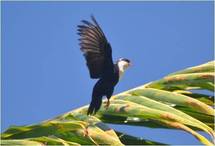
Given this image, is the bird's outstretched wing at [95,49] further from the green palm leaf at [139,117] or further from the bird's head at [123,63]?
the green palm leaf at [139,117]

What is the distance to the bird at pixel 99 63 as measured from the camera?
3156mm

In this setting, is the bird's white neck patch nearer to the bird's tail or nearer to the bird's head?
the bird's head

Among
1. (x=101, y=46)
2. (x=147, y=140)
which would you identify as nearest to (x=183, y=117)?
(x=147, y=140)

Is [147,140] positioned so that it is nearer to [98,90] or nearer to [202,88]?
[98,90]

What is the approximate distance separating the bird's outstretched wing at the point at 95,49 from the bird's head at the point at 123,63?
5cm

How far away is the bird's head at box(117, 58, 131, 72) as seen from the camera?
325cm

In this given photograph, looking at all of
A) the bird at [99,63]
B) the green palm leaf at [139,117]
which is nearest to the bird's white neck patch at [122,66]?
the bird at [99,63]

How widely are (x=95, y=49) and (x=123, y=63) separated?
0.46 ft

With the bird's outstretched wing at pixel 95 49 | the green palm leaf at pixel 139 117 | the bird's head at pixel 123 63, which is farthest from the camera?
the bird's head at pixel 123 63

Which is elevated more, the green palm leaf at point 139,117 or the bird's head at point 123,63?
the bird's head at point 123,63

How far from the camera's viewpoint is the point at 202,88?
147 inches

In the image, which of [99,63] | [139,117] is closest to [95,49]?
[99,63]

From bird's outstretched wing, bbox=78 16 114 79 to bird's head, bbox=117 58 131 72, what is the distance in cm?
5

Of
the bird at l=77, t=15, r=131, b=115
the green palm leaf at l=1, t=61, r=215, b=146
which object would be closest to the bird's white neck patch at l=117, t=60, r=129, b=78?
the bird at l=77, t=15, r=131, b=115
